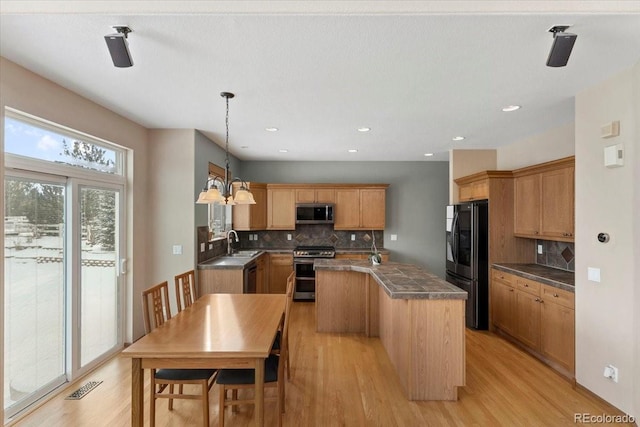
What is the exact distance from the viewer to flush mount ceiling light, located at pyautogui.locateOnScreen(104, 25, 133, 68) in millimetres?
1773

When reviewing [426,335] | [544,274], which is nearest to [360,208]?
[544,274]

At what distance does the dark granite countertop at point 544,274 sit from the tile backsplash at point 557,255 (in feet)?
0.30

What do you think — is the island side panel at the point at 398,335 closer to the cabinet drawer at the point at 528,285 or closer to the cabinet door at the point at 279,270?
the cabinet drawer at the point at 528,285

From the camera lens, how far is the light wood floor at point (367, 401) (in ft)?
7.67

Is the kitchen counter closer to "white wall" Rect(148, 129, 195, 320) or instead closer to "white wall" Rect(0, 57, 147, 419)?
"white wall" Rect(148, 129, 195, 320)

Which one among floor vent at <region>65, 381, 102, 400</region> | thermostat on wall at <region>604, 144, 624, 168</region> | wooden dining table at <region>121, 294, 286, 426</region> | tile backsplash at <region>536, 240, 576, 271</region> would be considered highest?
thermostat on wall at <region>604, 144, 624, 168</region>

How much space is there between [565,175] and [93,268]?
16.5 feet

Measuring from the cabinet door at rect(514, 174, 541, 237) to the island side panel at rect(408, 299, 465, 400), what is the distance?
192 centimetres

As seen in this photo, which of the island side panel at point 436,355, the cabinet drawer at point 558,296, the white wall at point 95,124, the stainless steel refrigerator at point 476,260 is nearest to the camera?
the white wall at point 95,124

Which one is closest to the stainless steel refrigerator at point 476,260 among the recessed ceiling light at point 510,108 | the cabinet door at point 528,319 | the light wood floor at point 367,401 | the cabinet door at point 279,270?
the cabinet door at point 528,319

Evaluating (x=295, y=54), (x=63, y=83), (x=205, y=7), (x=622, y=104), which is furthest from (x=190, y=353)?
(x=622, y=104)

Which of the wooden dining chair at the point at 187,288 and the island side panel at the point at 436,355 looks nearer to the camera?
the island side panel at the point at 436,355

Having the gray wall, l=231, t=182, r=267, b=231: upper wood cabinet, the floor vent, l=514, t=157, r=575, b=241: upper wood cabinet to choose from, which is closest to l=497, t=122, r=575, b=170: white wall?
l=514, t=157, r=575, b=241: upper wood cabinet

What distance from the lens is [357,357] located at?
3359 millimetres
